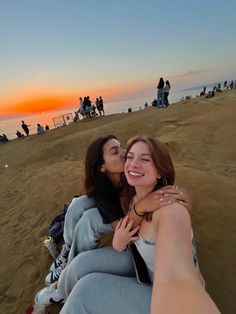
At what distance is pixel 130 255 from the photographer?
101 inches

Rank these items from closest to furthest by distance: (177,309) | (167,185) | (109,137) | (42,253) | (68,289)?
1. (177,309)
2. (167,185)
3. (68,289)
4. (109,137)
5. (42,253)

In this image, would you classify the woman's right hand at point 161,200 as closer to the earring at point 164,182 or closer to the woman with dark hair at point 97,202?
the earring at point 164,182

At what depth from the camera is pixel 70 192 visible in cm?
656

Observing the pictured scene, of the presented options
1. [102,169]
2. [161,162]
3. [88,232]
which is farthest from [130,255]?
[102,169]

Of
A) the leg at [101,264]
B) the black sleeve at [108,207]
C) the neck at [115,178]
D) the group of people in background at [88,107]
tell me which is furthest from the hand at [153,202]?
the group of people in background at [88,107]

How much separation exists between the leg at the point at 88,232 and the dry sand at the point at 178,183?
120 cm

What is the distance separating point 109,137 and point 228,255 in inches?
76.3

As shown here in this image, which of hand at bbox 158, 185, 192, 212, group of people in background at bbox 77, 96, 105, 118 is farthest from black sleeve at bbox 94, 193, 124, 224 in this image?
group of people in background at bbox 77, 96, 105, 118

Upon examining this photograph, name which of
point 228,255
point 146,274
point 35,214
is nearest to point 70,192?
point 35,214

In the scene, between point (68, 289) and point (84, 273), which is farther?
point (68, 289)

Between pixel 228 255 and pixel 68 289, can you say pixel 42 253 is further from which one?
pixel 228 255

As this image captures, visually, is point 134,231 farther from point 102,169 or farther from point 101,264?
point 102,169

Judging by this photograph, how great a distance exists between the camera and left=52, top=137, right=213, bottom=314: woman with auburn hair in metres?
1.98

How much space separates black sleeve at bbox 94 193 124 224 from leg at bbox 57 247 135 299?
47cm
